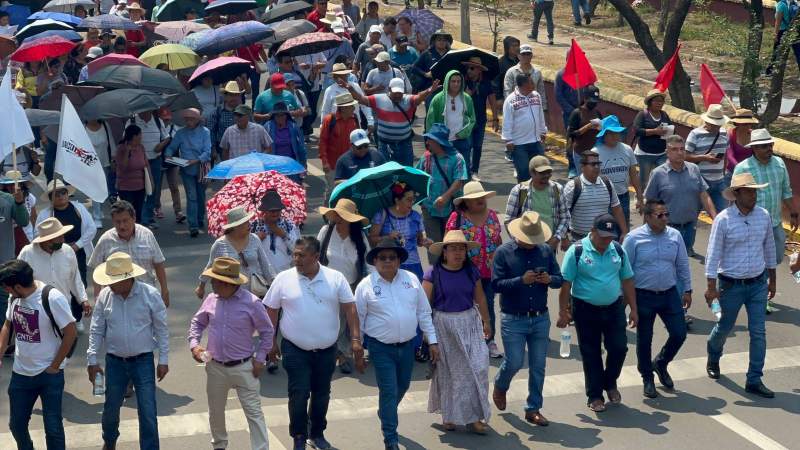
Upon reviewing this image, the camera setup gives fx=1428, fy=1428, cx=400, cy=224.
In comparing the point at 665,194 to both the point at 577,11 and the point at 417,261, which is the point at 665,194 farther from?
the point at 577,11

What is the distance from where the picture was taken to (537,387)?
10914mm

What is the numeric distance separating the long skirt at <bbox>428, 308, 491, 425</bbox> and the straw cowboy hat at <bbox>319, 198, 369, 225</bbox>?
1.26 metres

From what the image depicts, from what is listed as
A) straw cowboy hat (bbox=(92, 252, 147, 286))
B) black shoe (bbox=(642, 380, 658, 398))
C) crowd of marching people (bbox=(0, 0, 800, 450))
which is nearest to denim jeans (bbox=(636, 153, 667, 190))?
crowd of marching people (bbox=(0, 0, 800, 450))

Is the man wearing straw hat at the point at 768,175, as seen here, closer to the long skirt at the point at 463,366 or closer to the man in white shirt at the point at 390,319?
the long skirt at the point at 463,366

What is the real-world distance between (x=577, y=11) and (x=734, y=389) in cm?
1884

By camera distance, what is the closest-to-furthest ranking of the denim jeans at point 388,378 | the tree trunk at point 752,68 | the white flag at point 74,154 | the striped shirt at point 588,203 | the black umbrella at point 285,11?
the denim jeans at point 388,378, the white flag at point 74,154, the striped shirt at point 588,203, the tree trunk at point 752,68, the black umbrella at point 285,11

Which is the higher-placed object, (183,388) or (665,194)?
(665,194)

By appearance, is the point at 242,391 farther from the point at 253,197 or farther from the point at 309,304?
the point at 253,197

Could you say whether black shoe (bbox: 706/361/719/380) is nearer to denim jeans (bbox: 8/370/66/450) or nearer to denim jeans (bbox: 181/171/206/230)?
denim jeans (bbox: 8/370/66/450)

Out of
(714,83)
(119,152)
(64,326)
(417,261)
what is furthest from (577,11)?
(64,326)

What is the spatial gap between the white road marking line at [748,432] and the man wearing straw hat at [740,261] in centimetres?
63

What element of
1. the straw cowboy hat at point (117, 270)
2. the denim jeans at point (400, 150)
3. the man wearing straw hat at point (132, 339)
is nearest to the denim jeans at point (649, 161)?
the denim jeans at point (400, 150)

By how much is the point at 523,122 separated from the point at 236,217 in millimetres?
6114

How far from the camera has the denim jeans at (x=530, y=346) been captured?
1083 centimetres
